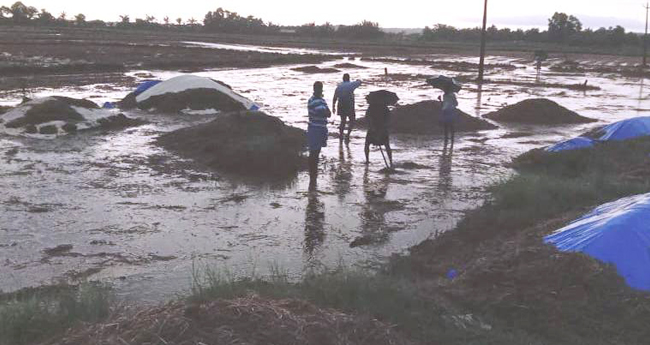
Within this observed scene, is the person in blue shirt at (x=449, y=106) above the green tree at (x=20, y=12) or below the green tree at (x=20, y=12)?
below

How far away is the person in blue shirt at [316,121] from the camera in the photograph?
905 cm

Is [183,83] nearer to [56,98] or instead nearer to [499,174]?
[56,98]

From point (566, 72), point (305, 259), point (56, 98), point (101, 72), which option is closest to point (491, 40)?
point (566, 72)

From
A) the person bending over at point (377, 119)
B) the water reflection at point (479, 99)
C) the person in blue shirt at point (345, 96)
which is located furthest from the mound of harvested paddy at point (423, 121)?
the person bending over at point (377, 119)

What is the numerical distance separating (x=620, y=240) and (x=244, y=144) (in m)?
7.52

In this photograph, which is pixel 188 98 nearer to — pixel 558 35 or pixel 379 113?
pixel 379 113

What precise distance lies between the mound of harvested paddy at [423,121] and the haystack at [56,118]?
22.2 feet

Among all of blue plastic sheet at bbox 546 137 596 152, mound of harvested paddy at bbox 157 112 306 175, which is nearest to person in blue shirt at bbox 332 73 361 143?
mound of harvested paddy at bbox 157 112 306 175

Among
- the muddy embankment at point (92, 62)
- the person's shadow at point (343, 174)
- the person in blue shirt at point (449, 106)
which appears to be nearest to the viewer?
the person's shadow at point (343, 174)

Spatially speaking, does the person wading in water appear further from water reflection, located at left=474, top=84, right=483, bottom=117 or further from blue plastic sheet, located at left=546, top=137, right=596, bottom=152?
water reflection, located at left=474, top=84, right=483, bottom=117

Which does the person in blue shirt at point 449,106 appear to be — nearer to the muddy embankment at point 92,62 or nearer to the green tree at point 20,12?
the muddy embankment at point 92,62

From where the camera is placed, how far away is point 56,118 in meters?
14.0

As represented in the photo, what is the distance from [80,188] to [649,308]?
310 inches

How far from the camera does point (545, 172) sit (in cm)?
1011
